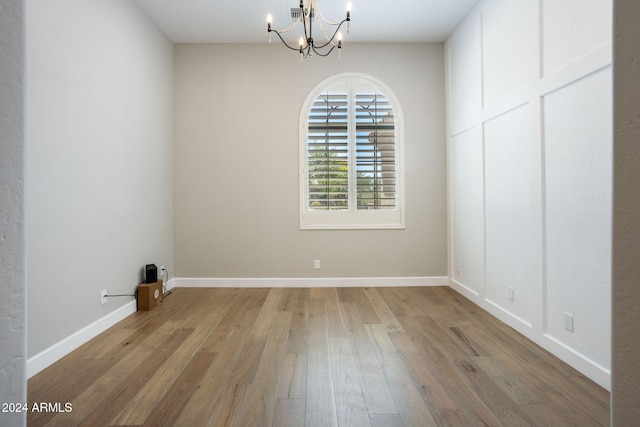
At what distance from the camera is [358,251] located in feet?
14.6

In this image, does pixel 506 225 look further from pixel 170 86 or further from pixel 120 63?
pixel 170 86

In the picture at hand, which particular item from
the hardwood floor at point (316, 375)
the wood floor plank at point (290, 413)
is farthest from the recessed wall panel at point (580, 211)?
the wood floor plank at point (290, 413)

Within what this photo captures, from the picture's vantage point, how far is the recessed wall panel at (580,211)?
1973 mm

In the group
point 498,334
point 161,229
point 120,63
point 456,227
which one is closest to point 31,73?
point 120,63

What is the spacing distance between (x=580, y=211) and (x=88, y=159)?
3.52 m

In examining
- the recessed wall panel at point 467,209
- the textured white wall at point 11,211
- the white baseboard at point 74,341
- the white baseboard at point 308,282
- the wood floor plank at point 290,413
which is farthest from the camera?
the white baseboard at point 308,282

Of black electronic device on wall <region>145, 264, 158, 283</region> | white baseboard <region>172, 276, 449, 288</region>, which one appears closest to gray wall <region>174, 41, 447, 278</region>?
white baseboard <region>172, 276, 449, 288</region>

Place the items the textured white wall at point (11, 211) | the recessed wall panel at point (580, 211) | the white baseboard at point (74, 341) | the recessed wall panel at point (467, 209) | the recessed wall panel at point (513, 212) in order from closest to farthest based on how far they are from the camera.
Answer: the textured white wall at point (11, 211) → the recessed wall panel at point (580, 211) → the white baseboard at point (74, 341) → the recessed wall panel at point (513, 212) → the recessed wall panel at point (467, 209)

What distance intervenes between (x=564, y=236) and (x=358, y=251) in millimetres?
2440

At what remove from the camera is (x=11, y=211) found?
18.4 inches

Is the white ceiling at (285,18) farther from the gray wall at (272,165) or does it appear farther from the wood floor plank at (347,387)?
the wood floor plank at (347,387)

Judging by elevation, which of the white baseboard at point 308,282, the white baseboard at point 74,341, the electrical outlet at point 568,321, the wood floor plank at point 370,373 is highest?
the electrical outlet at point 568,321


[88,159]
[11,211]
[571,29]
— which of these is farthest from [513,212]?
[88,159]

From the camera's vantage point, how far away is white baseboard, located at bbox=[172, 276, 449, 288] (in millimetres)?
4395
